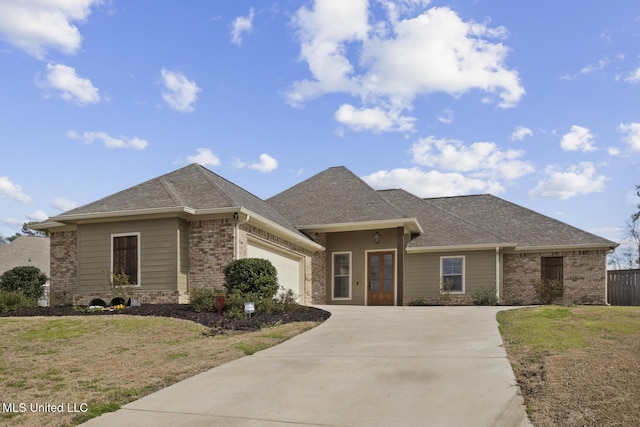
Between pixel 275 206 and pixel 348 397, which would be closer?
pixel 348 397

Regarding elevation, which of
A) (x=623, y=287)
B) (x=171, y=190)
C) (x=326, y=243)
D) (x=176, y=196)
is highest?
(x=171, y=190)

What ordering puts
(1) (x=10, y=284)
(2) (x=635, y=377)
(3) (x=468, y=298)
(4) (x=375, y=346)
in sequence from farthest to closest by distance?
(3) (x=468, y=298), (1) (x=10, y=284), (4) (x=375, y=346), (2) (x=635, y=377)

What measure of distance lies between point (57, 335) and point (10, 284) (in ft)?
25.9

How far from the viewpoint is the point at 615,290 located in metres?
25.1

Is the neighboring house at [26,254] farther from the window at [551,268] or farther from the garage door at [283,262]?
the window at [551,268]

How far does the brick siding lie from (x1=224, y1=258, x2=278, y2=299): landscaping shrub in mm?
11755

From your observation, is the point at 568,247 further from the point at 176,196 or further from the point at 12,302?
the point at 12,302

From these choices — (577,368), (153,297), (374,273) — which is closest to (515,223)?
(374,273)

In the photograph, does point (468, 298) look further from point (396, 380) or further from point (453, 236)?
point (396, 380)

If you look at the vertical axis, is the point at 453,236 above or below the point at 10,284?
above

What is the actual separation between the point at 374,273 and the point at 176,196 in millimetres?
8889

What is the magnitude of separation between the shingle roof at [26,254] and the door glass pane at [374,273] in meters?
22.1

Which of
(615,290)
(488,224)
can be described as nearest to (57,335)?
(488,224)

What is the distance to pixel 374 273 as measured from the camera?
77.1 feet
